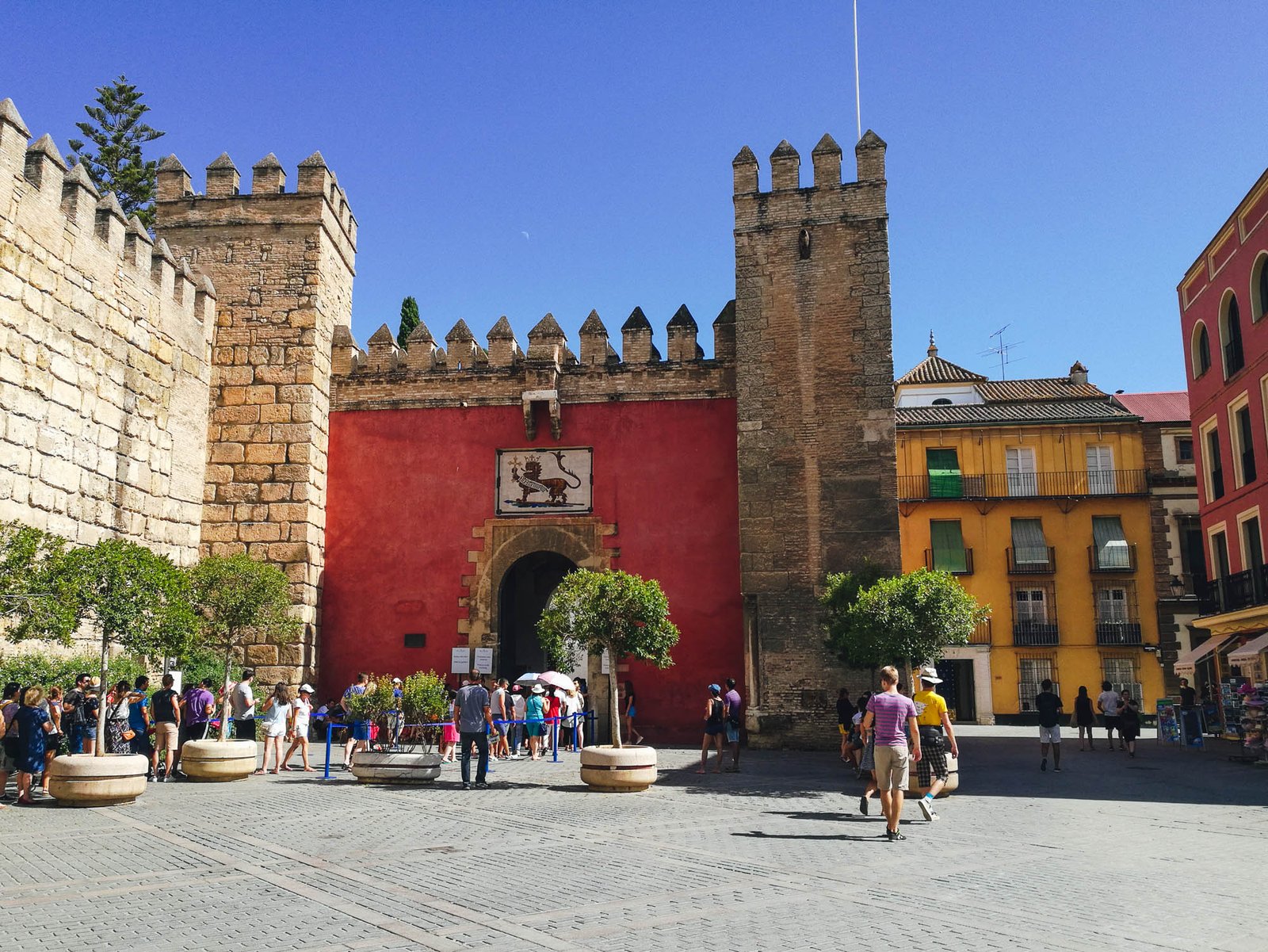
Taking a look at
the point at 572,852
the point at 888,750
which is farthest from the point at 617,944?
the point at 888,750

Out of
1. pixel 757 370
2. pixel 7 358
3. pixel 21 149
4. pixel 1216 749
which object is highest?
pixel 21 149

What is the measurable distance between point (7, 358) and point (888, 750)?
10344mm

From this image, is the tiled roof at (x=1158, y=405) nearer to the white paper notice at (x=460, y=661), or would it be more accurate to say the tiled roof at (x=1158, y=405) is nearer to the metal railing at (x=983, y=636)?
the metal railing at (x=983, y=636)

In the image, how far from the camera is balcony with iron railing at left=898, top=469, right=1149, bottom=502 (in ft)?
96.0

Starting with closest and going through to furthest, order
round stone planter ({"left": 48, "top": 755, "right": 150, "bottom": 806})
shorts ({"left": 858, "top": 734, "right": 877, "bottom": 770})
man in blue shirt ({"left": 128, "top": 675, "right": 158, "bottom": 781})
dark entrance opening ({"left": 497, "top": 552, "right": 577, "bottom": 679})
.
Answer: round stone planter ({"left": 48, "top": 755, "right": 150, "bottom": 806}) < shorts ({"left": 858, "top": 734, "right": 877, "bottom": 770}) < man in blue shirt ({"left": 128, "top": 675, "right": 158, "bottom": 781}) < dark entrance opening ({"left": 497, "top": 552, "right": 577, "bottom": 679})

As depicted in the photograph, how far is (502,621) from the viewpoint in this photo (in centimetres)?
1659

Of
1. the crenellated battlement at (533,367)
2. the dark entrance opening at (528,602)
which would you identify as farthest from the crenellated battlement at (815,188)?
the dark entrance opening at (528,602)

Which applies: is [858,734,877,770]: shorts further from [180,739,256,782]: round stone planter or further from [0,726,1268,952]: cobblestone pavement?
[180,739,256,782]: round stone planter

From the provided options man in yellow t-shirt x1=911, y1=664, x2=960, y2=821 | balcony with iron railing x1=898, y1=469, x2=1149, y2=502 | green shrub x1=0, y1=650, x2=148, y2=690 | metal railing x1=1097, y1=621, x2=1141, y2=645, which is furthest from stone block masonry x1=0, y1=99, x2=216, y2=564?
metal railing x1=1097, y1=621, x2=1141, y2=645

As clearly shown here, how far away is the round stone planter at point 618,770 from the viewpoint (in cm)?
1028

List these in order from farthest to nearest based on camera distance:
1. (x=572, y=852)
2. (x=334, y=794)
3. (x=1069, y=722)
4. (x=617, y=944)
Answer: (x=1069, y=722), (x=334, y=794), (x=572, y=852), (x=617, y=944)

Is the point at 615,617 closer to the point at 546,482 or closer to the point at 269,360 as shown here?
the point at 546,482

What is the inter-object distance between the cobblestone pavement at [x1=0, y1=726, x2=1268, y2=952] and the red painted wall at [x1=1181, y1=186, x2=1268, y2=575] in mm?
11185

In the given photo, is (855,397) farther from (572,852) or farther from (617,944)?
(617,944)
